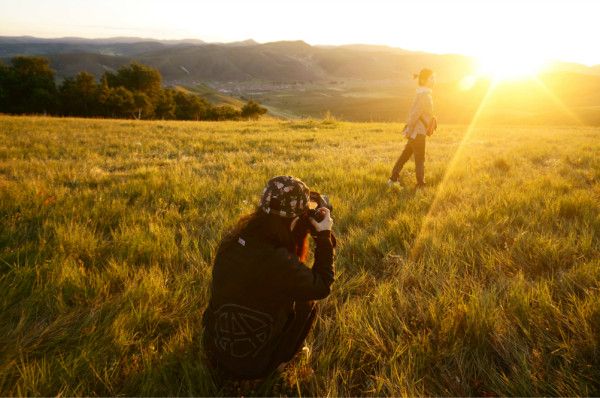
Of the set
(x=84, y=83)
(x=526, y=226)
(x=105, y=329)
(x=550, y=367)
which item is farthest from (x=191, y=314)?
(x=84, y=83)

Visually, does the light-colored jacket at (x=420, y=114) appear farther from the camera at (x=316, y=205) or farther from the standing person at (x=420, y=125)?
the camera at (x=316, y=205)

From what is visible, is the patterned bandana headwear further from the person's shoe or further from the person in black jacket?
the person's shoe

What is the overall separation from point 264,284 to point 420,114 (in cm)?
596

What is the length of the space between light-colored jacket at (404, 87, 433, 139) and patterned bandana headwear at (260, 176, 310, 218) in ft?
18.4

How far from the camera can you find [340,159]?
9641 millimetres

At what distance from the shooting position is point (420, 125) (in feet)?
22.8

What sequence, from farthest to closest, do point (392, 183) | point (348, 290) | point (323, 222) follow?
1. point (392, 183)
2. point (348, 290)
3. point (323, 222)

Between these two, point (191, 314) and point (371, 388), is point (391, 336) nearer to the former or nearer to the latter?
point (371, 388)

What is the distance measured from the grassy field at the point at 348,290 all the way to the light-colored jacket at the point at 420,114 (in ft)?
4.43

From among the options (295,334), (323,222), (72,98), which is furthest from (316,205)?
(72,98)

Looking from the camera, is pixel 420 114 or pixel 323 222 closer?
pixel 323 222

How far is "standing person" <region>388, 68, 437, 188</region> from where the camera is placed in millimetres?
6812

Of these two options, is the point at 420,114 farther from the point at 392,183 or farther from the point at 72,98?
the point at 72,98

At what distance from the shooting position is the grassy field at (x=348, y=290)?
218 centimetres
